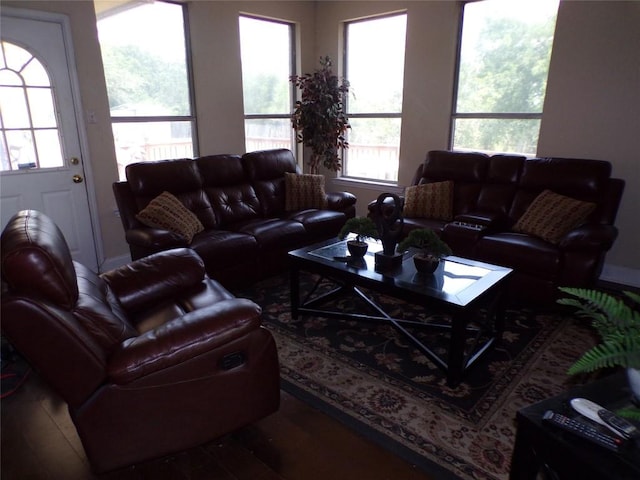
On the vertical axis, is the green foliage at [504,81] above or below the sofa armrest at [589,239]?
above

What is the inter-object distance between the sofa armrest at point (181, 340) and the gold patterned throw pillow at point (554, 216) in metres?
2.54

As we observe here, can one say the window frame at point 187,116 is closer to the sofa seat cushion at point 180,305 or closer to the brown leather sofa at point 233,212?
the brown leather sofa at point 233,212

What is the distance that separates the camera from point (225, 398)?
169cm

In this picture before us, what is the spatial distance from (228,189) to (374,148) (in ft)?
7.33

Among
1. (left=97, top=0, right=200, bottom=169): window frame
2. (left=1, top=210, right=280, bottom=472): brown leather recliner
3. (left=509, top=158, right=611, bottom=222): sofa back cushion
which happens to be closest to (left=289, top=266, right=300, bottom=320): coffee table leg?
(left=1, top=210, right=280, bottom=472): brown leather recliner

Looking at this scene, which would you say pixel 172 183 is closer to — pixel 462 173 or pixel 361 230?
pixel 361 230

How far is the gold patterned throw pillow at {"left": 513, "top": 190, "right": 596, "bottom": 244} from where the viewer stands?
3211 millimetres

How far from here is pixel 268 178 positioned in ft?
14.2

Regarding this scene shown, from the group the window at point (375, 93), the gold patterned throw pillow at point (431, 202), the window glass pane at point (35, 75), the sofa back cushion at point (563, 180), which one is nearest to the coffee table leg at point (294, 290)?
the gold patterned throw pillow at point (431, 202)

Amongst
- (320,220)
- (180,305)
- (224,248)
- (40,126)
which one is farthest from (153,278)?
(40,126)

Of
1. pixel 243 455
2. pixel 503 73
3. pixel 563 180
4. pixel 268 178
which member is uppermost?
pixel 503 73

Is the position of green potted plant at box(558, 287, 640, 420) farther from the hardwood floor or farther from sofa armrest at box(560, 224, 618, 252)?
sofa armrest at box(560, 224, 618, 252)

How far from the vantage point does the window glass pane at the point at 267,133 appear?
5219 mm

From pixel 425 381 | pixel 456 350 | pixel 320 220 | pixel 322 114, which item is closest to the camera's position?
pixel 456 350
